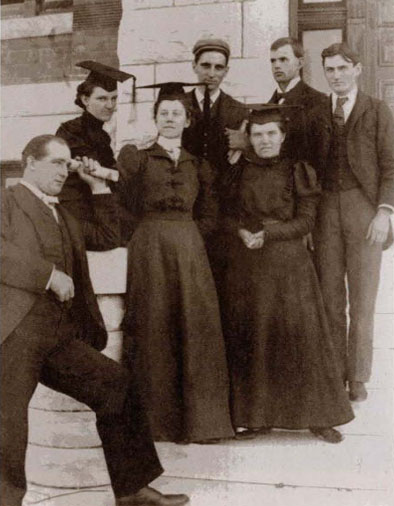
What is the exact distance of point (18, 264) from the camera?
6.76ft

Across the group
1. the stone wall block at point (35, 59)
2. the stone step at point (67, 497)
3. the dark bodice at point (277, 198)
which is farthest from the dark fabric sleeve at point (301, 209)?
the stone wall block at point (35, 59)

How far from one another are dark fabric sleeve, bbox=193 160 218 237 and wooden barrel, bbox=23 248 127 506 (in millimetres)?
366

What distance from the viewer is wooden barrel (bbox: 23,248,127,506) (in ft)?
7.43

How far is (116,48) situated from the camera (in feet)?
10.2

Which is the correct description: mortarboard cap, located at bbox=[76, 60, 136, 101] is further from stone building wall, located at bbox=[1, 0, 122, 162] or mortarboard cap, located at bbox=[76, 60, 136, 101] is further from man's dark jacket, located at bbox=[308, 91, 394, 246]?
man's dark jacket, located at bbox=[308, 91, 394, 246]

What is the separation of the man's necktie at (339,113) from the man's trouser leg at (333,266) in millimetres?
232

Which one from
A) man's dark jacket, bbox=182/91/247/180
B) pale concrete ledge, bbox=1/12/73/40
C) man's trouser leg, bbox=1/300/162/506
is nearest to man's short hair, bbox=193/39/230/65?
man's dark jacket, bbox=182/91/247/180

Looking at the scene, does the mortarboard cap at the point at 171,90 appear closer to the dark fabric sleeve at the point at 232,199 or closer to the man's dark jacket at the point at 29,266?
the dark fabric sleeve at the point at 232,199

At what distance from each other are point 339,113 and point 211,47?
55 centimetres

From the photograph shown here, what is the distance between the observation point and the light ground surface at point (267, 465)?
7.18ft

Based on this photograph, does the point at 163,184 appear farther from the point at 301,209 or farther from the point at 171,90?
the point at 301,209

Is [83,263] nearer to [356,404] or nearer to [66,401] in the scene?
[66,401]

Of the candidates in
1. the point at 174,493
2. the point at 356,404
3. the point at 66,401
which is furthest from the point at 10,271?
the point at 356,404

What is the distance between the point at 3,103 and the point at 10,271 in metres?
1.15
